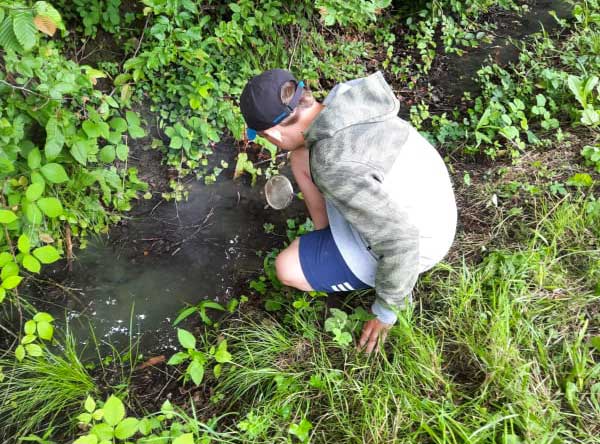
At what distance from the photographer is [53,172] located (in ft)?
7.25

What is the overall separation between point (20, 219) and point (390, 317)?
2018 millimetres

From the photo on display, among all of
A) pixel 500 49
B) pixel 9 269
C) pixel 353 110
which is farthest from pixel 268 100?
pixel 500 49

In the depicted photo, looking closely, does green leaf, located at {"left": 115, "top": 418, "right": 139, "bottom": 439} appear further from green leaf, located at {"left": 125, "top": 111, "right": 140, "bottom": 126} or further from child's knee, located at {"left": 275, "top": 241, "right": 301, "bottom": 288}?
green leaf, located at {"left": 125, "top": 111, "right": 140, "bottom": 126}

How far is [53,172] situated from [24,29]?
69 cm

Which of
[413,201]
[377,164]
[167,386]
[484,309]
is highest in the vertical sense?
[377,164]

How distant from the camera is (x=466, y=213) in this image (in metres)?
2.88

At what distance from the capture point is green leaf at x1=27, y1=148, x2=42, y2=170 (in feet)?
7.22

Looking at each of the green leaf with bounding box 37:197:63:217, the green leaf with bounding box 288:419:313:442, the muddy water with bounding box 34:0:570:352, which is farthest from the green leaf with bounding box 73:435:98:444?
the green leaf with bounding box 37:197:63:217

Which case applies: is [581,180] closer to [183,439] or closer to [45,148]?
[183,439]

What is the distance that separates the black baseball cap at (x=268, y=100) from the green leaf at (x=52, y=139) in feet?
3.36

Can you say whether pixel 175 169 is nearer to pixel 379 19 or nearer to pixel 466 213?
pixel 466 213

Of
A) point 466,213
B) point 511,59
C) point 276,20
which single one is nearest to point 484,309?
point 466,213

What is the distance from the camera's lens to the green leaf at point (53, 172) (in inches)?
86.6

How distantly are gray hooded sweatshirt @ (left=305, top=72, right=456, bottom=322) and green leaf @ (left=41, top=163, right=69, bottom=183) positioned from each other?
4.32ft
